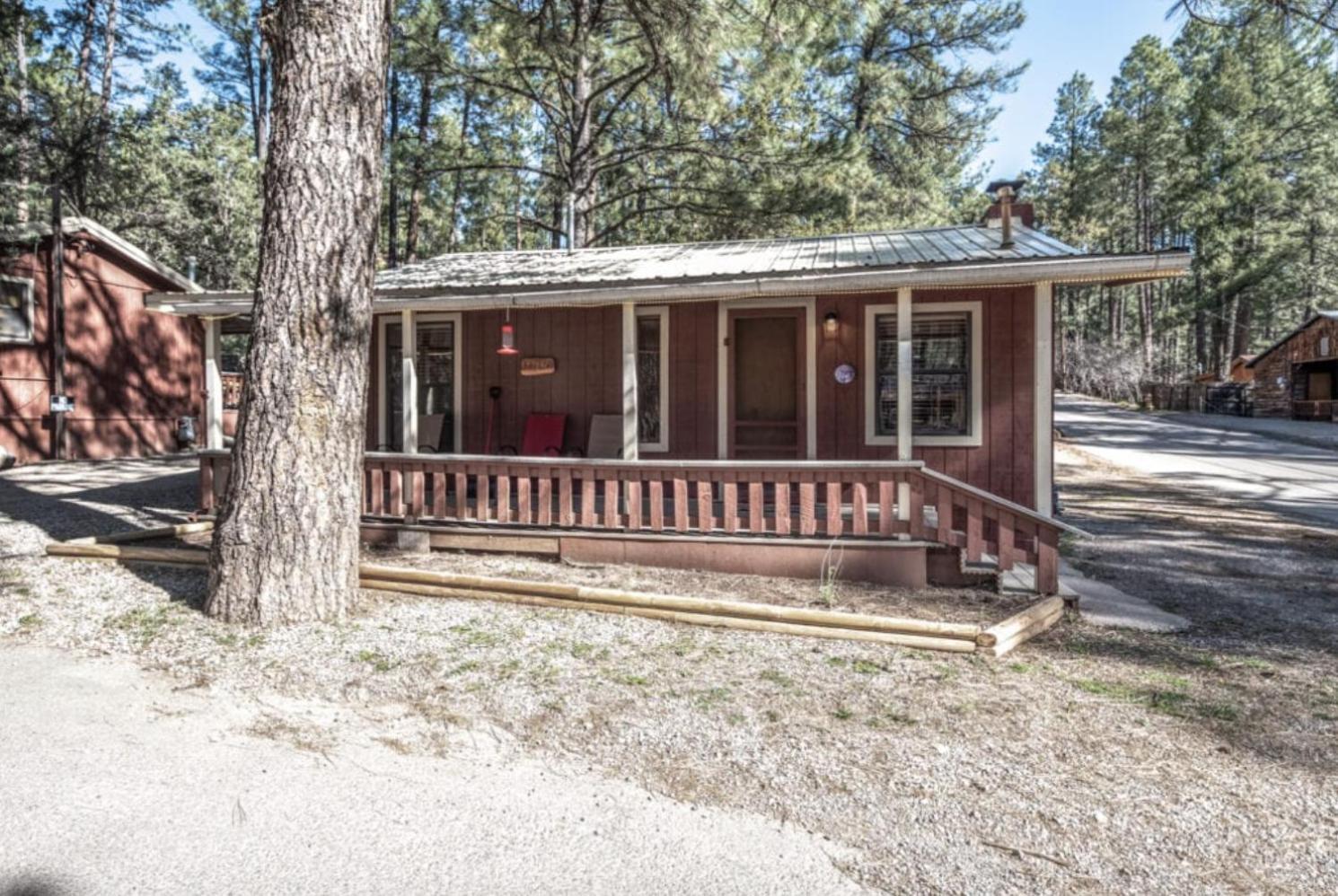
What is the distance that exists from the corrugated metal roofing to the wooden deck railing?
5.13 feet

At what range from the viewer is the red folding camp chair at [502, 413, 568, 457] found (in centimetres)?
794

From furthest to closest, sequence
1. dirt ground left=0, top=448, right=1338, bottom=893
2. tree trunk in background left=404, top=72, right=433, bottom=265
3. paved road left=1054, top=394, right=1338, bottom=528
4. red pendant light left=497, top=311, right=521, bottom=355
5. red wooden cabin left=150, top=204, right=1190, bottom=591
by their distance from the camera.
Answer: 1. tree trunk in background left=404, top=72, right=433, bottom=265
2. paved road left=1054, top=394, right=1338, bottom=528
3. red pendant light left=497, top=311, right=521, bottom=355
4. red wooden cabin left=150, top=204, right=1190, bottom=591
5. dirt ground left=0, top=448, right=1338, bottom=893

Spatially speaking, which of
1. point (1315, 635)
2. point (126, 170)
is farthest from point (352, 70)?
point (126, 170)

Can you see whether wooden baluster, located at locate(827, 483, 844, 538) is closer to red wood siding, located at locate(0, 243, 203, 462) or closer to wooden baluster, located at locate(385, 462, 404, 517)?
wooden baluster, located at locate(385, 462, 404, 517)

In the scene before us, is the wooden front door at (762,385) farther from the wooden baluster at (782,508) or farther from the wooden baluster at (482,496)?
the wooden baluster at (482,496)

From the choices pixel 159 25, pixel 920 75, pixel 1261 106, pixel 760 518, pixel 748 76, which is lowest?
pixel 760 518

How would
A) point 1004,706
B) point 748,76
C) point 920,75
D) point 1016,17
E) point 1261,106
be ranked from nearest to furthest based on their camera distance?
point 1004,706, point 748,76, point 1016,17, point 920,75, point 1261,106

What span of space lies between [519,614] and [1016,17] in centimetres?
1713

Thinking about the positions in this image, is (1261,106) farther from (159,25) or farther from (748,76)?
(159,25)

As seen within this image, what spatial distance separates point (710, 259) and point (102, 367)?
1159cm

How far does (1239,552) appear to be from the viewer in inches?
270

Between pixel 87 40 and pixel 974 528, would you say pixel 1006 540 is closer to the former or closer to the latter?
pixel 974 528

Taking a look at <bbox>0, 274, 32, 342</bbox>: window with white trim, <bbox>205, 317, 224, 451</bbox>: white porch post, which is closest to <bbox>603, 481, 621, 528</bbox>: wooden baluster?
<bbox>205, 317, 224, 451</bbox>: white porch post

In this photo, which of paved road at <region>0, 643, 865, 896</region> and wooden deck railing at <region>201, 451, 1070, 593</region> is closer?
paved road at <region>0, 643, 865, 896</region>
